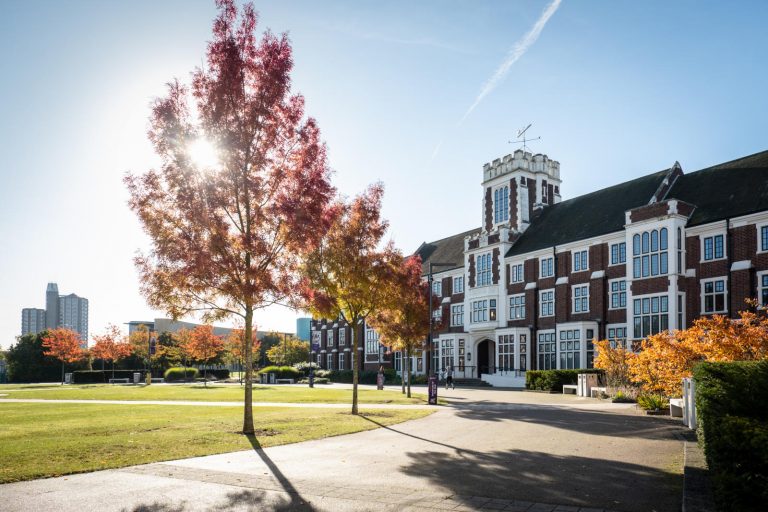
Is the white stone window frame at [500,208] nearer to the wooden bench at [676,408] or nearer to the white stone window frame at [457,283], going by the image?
the white stone window frame at [457,283]

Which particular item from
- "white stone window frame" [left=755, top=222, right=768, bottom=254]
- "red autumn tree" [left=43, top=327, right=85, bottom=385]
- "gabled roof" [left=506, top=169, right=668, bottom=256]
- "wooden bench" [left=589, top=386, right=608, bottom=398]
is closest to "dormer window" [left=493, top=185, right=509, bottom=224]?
"gabled roof" [left=506, top=169, right=668, bottom=256]

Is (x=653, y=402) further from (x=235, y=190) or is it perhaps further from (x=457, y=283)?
(x=457, y=283)

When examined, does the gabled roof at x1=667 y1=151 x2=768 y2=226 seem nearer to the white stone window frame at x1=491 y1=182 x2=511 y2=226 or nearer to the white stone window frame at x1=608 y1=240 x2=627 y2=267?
the white stone window frame at x1=608 y1=240 x2=627 y2=267

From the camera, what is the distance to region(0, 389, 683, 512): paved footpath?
7703 millimetres

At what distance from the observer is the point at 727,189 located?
34406 mm

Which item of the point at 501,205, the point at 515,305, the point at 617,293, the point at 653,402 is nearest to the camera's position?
the point at 653,402

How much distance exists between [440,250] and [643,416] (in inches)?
1729

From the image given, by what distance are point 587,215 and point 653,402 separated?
25827mm

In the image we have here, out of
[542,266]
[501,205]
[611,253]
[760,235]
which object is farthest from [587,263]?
[501,205]

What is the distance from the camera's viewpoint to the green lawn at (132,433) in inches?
423

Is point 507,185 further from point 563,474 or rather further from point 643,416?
point 563,474

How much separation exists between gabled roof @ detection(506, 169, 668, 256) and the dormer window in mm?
2442

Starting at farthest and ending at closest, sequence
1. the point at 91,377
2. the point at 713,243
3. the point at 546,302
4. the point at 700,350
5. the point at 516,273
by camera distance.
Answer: the point at 91,377 → the point at 516,273 → the point at 546,302 → the point at 713,243 → the point at 700,350

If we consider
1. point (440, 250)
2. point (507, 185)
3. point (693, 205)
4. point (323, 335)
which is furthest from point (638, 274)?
point (323, 335)
